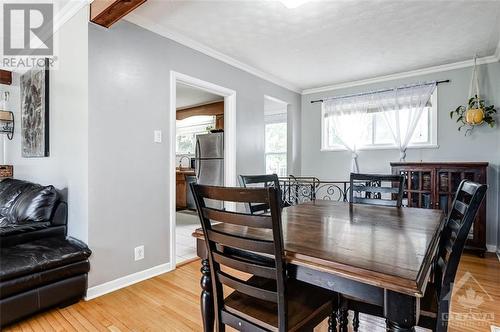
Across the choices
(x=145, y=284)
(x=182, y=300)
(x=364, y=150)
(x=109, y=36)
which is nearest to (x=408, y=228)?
(x=182, y=300)

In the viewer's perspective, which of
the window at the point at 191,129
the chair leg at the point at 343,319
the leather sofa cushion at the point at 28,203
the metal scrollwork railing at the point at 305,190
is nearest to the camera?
the chair leg at the point at 343,319

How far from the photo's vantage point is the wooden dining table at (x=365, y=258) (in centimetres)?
85

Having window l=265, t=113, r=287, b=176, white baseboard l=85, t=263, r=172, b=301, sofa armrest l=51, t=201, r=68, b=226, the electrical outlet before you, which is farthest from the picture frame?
window l=265, t=113, r=287, b=176

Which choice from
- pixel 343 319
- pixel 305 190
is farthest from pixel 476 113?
pixel 343 319

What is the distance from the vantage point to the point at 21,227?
226cm

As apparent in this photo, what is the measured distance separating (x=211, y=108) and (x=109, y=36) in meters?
3.57

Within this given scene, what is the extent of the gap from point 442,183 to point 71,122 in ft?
13.7

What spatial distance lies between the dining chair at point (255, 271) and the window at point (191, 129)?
5214mm

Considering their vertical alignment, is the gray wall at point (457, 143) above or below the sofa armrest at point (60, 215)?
above

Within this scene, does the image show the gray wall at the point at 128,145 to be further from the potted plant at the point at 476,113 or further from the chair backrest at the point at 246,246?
the potted plant at the point at 476,113

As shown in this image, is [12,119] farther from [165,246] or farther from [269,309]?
[269,309]

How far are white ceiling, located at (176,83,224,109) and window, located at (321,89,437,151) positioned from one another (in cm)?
228

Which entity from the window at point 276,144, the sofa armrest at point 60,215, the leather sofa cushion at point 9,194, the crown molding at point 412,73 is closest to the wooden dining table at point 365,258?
the sofa armrest at point 60,215

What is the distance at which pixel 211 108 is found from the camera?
19.4ft
